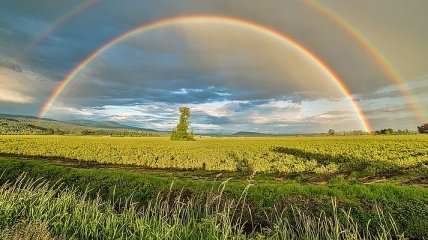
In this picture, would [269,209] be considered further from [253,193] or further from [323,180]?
[323,180]

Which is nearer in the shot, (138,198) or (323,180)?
(138,198)

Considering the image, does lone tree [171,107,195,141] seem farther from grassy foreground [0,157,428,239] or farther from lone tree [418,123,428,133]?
lone tree [418,123,428,133]

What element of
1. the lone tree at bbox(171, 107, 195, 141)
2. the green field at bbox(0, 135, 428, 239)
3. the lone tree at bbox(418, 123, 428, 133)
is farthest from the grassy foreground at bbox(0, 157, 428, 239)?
the lone tree at bbox(418, 123, 428, 133)

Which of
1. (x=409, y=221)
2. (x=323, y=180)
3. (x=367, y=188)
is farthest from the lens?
(x=323, y=180)

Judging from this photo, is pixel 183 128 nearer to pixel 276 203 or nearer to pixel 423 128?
pixel 276 203

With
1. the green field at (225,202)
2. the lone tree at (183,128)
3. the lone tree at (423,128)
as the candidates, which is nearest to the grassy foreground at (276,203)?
the green field at (225,202)

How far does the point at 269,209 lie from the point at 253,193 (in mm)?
1982

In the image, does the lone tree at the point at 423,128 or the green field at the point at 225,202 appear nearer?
the green field at the point at 225,202

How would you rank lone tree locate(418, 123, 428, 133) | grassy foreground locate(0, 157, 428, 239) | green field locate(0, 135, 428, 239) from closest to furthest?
green field locate(0, 135, 428, 239) < grassy foreground locate(0, 157, 428, 239) < lone tree locate(418, 123, 428, 133)

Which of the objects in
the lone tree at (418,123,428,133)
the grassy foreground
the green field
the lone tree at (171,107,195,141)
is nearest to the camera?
the green field

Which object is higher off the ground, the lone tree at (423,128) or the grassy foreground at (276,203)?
the lone tree at (423,128)

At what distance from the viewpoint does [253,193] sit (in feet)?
61.3

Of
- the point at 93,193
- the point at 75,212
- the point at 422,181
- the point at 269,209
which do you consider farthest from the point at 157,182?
the point at 422,181

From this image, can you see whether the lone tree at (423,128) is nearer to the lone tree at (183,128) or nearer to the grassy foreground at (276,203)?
the lone tree at (183,128)
